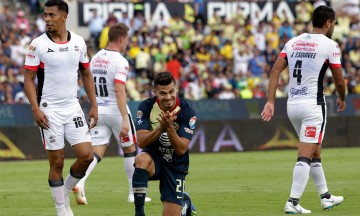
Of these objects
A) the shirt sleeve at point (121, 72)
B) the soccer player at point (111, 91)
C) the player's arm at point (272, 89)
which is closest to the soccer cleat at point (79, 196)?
the soccer player at point (111, 91)

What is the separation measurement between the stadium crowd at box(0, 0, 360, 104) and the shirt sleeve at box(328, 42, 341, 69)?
15.2m

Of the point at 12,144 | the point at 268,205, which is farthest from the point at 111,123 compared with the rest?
the point at 12,144

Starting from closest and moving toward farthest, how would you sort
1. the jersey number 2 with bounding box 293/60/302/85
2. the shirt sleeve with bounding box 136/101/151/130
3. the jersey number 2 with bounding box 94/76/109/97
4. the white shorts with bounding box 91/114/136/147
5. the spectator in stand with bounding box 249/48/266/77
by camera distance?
the shirt sleeve with bounding box 136/101/151/130 → the jersey number 2 with bounding box 293/60/302/85 → the jersey number 2 with bounding box 94/76/109/97 → the white shorts with bounding box 91/114/136/147 → the spectator in stand with bounding box 249/48/266/77

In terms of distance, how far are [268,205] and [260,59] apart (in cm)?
1880

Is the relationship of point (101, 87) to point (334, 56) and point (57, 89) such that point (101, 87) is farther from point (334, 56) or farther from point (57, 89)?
point (334, 56)

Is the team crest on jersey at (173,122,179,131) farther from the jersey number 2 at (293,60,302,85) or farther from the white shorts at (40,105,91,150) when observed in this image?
the jersey number 2 at (293,60,302,85)

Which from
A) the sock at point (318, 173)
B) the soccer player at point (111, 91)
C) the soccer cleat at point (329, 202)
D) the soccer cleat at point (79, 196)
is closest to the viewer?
the soccer cleat at point (329, 202)

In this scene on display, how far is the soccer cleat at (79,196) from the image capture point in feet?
46.2

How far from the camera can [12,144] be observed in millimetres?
24547

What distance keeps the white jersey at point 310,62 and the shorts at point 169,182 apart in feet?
8.44

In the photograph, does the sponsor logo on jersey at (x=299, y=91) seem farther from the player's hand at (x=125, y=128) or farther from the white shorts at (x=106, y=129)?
the white shorts at (x=106, y=129)

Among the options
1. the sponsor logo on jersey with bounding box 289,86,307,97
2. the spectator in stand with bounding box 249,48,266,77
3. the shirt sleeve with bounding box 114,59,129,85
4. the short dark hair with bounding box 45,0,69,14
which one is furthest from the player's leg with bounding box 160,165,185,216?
the spectator in stand with bounding box 249,48,266,77

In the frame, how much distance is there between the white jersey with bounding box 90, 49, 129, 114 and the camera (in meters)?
14.4

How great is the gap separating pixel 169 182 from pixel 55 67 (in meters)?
1.98
